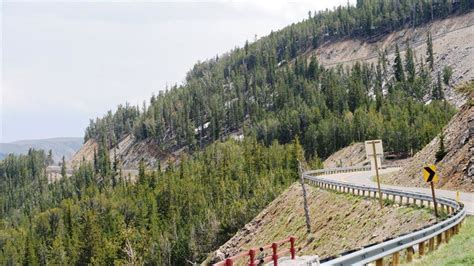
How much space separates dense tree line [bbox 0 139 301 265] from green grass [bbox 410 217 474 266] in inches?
2501

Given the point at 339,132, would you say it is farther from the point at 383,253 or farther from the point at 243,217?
the point at 383,253

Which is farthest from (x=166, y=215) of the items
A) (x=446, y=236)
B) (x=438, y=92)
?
(x=446, y=236)

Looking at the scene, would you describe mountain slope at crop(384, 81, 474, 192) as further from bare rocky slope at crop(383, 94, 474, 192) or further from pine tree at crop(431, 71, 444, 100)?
pine tree at crop(431, 71, 444, 100)

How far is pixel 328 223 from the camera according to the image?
156 ft

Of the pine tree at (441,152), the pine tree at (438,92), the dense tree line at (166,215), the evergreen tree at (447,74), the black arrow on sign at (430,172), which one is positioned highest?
the evergreen tree at (447,74)

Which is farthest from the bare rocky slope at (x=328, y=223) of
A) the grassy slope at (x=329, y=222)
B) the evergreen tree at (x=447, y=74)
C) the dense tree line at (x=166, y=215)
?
the evergreen tree at (x=447, y=74)

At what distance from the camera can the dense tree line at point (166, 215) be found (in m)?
103

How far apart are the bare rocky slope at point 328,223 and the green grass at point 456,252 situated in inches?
326

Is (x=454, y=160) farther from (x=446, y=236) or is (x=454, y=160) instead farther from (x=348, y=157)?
(x=348, y=157)

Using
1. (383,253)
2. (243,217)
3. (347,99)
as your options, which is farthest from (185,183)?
(383,253)

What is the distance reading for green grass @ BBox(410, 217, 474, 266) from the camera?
15.1m

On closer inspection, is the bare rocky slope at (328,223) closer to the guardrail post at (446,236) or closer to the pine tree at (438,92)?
the guardrail post at (446,236)

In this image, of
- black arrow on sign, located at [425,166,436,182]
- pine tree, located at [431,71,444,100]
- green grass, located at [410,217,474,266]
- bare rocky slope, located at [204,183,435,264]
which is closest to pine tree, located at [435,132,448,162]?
bare rocky slope, located at [204,183,435,264]

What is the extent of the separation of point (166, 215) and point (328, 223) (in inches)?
3677
